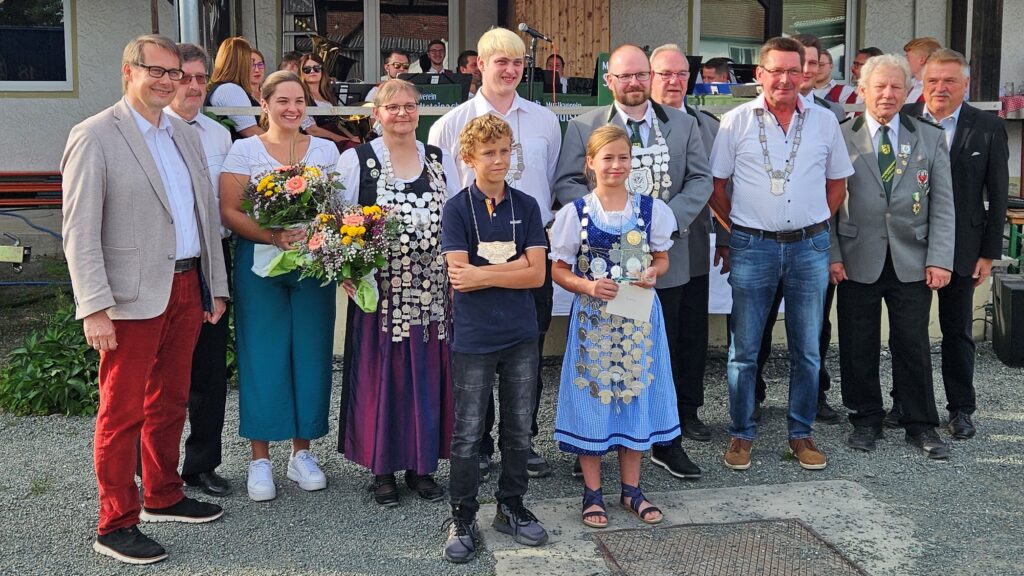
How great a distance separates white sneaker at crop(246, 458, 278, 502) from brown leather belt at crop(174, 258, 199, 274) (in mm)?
1076

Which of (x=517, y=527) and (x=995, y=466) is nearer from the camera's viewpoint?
(x=517, y=527)

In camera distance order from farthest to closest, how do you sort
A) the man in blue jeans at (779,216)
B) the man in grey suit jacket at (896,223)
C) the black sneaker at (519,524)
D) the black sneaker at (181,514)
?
the man in grey suit jacket at (896,223) → the man in blue jeans at (779,216) → the black sneaker at (181,514) → the black sneaker at (519,524)

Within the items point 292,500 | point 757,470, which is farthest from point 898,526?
point 292,500

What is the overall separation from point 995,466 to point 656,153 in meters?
2.41

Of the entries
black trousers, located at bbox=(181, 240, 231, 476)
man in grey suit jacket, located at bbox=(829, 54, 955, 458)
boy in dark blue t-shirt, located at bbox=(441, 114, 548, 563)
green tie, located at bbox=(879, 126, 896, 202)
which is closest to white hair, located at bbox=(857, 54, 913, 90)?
man in grey suit jacket, located at bbox=(829, 54, 955, 458)

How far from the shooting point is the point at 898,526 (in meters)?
4.34

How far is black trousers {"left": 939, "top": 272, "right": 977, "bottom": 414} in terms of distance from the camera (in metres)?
5.64

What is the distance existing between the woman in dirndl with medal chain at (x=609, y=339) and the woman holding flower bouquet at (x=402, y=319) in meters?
0.57

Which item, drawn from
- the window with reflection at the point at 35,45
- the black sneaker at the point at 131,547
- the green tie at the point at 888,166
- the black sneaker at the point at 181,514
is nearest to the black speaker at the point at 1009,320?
the green tie at the point at 888,166

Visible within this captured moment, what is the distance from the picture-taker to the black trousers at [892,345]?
5.39m

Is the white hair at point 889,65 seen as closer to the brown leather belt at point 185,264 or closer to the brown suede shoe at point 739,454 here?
the brown suede shoe at point 739,454

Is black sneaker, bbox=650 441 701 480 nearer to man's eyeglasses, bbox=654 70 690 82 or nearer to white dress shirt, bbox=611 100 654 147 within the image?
white dress shirt, bbox=611 100 654 147

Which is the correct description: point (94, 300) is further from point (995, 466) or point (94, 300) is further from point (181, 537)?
point (995, 466)

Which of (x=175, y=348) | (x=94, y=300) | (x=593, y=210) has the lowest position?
(x=175, y=348)
